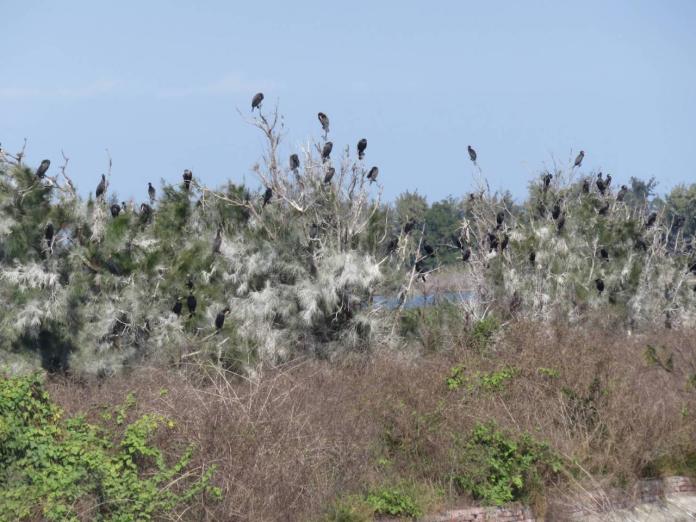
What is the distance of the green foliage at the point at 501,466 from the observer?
1230 centimetres

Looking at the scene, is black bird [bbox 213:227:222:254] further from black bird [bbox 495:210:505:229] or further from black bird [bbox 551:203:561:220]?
black bird [bbox 551:203:561:220]

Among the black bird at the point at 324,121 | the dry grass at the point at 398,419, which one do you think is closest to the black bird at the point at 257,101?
the black bird at the point at 324,121

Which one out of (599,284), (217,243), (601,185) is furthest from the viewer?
(601,185)

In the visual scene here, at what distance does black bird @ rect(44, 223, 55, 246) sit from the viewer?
19.0 m

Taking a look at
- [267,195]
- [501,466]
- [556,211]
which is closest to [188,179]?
[267,195]

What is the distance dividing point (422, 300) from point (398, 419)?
501 inches

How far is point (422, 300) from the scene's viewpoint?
2600 cm

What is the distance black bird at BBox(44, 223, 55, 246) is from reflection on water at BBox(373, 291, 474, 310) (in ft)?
21.0

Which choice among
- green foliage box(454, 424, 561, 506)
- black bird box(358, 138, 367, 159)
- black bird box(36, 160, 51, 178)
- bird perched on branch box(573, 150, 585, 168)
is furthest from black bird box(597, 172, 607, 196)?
green foliage box(454, 424, 561, 506)

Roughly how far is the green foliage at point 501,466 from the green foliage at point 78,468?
135 inches

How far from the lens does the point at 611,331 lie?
26.7 meters

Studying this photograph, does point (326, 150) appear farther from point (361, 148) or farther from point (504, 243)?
point (504, 243)

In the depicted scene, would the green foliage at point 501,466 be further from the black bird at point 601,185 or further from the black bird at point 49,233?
the black bird at point 601,185

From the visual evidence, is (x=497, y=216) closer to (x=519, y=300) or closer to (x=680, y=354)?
(x=519, y=300)
